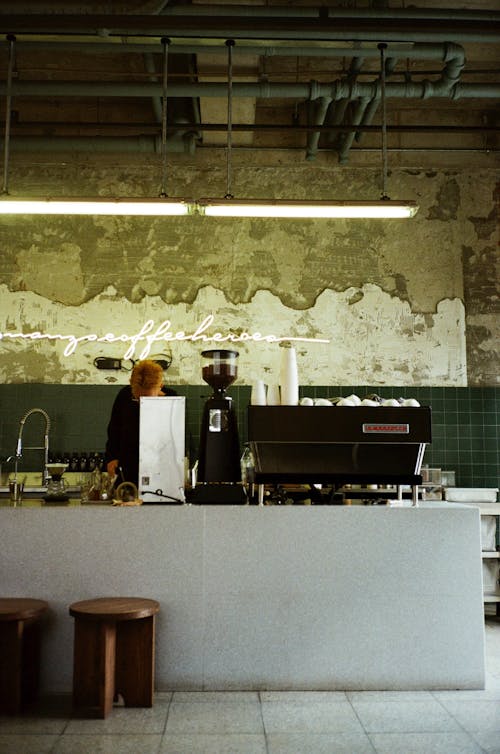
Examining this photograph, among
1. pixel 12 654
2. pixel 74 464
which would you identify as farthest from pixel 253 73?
pixel 12 654

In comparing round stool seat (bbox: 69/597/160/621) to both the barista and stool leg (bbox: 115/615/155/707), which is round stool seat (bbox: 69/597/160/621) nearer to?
stool leg (bbox: 115/615/155/707)

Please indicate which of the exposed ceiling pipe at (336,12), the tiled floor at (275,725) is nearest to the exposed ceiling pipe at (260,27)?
the exposed ceiling pipe at (336,12)

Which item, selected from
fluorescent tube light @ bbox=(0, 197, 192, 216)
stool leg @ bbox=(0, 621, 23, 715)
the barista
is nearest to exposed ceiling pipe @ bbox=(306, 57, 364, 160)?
fluorescent tube light @ bbox=(0, 197, 192, 216)

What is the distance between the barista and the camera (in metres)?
4.33

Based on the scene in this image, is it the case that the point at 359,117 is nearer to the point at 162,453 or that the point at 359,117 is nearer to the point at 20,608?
the point at 162,453

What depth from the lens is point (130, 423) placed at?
16.0ft

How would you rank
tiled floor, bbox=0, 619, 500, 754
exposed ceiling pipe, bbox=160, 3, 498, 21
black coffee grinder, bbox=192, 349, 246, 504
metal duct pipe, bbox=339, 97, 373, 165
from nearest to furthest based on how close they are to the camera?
tiled floor, bbox=0, 619, 500, 754 < black coffee grinder, bbox=192, 349, 246, 504 < exposed ceiling pipe, bbox=160, 3, 498, 21 < metal duct pipe, bbox=339, 97, 373, 165

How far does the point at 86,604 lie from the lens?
11.8 ft

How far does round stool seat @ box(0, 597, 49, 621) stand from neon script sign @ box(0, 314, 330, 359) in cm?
375

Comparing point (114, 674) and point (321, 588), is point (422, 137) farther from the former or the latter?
point (114, 674)

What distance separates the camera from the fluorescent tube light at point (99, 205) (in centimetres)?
480

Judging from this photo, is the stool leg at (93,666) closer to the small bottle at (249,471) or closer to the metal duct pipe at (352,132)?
the small bottle at (249,471)

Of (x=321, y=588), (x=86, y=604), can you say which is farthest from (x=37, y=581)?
(x=321, y=588)

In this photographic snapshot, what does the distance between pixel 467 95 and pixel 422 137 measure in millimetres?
1491
